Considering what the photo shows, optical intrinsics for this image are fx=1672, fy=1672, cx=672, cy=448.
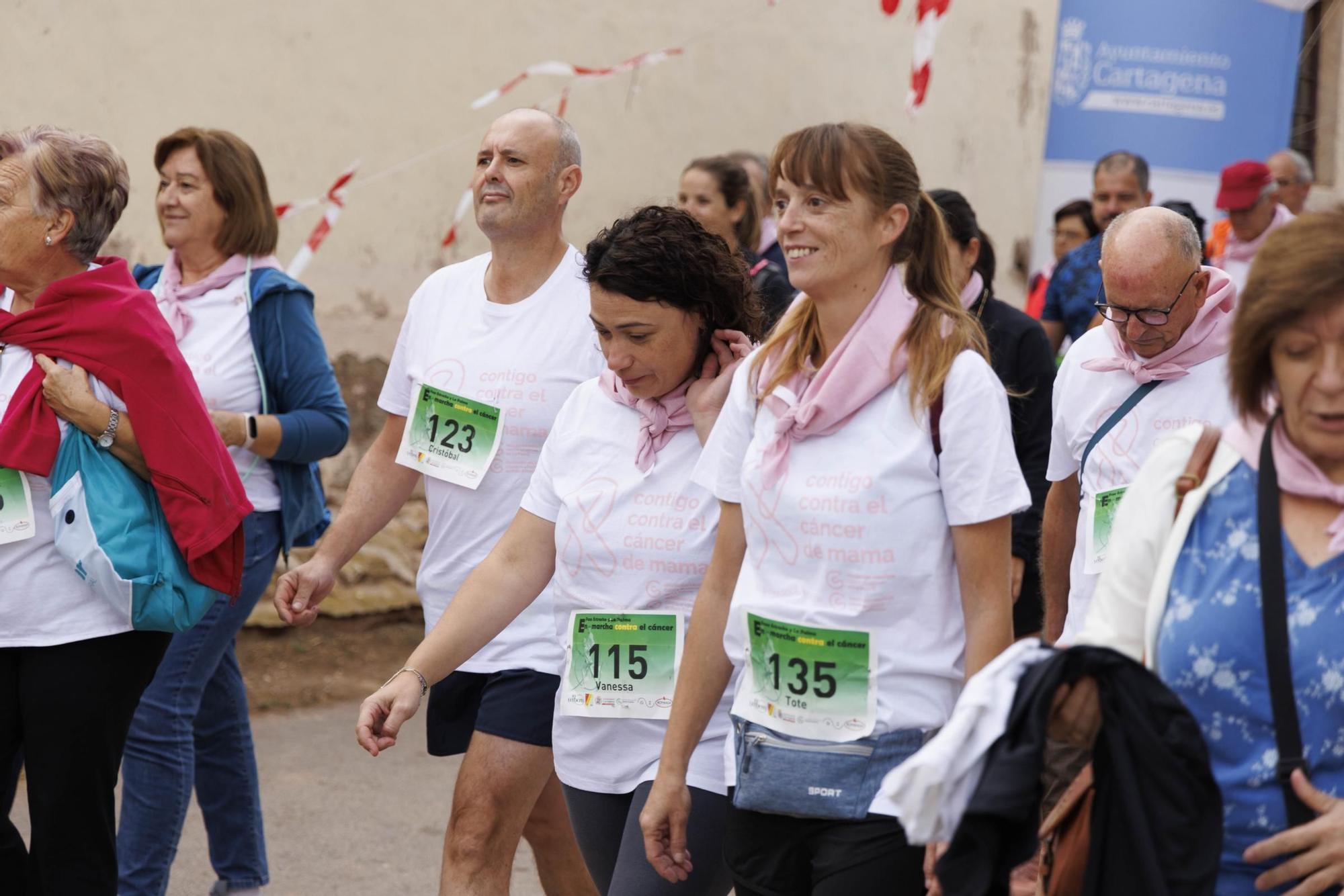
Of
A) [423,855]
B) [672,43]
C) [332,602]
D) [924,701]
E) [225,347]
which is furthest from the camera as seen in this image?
[672,43]

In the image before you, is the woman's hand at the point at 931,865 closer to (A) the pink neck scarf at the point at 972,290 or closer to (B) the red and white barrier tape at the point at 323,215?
(A) the pink neck scarf at the point at 972,290

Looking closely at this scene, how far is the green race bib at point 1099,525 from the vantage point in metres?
3.73

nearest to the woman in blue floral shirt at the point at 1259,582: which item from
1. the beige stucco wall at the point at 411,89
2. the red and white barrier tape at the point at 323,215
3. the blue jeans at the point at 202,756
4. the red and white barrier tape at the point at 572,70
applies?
the blue jeans at the point at 202,756

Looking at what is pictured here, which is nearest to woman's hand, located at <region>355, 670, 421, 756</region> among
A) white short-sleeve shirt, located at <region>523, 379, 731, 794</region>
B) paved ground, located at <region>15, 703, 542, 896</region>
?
white short-sleeve shirt, located at <region>523, 379, 731, 794</region>

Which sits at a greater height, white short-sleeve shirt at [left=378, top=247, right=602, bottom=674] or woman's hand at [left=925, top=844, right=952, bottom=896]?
white short-sleeve shirt at [left=378, top=247, right=602, bottom=674]

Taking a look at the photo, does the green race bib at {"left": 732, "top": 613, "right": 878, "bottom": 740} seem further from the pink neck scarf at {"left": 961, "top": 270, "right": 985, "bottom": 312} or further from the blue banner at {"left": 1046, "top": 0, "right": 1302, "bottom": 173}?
the blue banner at {"left": 1046, "top": 0, "right": 1302, "bottom": 173}

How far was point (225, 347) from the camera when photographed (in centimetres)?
474

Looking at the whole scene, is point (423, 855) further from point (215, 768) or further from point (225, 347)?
point (225, 347)

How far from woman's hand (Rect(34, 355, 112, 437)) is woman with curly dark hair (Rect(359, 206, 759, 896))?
2.97 feet

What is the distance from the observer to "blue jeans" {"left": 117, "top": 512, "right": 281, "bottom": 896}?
4520 millimetres

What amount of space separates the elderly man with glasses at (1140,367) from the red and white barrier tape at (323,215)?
414 cm

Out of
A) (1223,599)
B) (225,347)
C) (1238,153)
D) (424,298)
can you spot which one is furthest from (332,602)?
(1223,599)

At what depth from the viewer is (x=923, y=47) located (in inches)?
363

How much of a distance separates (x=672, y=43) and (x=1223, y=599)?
20.9 feet
